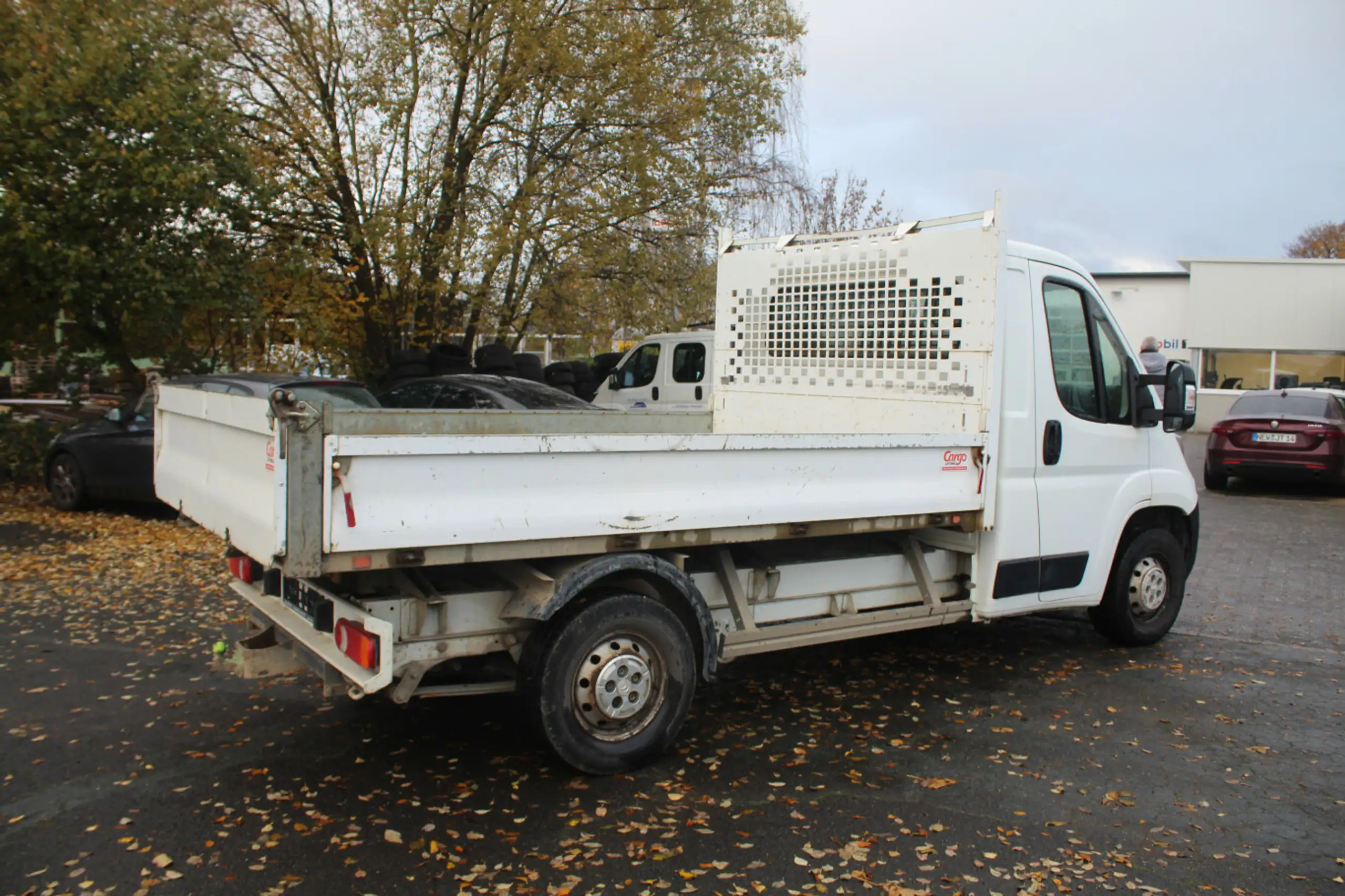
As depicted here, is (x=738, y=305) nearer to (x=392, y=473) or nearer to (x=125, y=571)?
(x=392, y=473)

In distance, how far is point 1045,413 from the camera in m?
5.82

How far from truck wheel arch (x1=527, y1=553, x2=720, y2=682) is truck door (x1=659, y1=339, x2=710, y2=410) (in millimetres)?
10237

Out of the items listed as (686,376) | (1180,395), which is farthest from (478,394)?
(1180,395)

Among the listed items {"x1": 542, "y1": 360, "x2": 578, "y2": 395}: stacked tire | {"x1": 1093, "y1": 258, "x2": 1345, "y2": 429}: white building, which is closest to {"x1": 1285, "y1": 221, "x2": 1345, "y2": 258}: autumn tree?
{"x1": 1093, "y1": 258, "x2": 1345, "y2": 429}: white building

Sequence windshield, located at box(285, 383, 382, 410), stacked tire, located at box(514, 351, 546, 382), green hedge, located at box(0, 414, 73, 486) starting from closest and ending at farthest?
windshield, located at box(285, 383, 382, 410) → green hedge, located at box(0, 414, 73, 486) → stacked tire, located at box(514, 351, 546, 382)

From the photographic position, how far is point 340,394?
9898 millimetres

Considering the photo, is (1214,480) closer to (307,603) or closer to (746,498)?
(746,498)

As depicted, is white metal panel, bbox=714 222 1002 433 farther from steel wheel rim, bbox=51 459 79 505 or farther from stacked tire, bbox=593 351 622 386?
stacked tire, bbox=593 351 622 386

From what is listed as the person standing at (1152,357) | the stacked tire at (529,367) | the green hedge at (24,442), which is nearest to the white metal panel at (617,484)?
the person standing at (1152,357)

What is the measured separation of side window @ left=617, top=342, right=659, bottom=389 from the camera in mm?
15648

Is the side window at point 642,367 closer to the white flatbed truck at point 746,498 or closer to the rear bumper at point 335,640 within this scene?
the white flatbed truck at point 746,498

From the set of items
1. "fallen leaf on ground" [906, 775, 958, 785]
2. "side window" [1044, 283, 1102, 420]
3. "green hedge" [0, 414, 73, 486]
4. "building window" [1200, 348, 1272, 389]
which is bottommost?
"fallen leaf on ground" [906, 775, 958, 785]

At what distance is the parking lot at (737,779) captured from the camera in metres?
3.76

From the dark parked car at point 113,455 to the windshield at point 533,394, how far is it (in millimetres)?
1604
